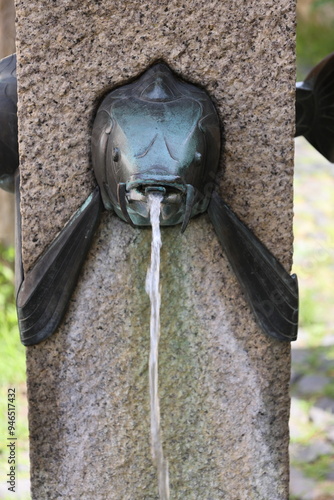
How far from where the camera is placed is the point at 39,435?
1.86 m

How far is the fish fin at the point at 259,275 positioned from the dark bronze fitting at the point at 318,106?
2.25 feet

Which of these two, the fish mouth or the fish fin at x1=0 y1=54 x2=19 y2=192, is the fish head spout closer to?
the fish mouth

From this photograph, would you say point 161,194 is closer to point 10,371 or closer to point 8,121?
point 8,121

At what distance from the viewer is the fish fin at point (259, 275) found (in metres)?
1.78

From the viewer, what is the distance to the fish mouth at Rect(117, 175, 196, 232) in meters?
1.55

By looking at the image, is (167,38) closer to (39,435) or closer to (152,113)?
(152,113)

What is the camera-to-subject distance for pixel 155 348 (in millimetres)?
1796

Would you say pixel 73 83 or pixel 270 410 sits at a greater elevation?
pixel 73 83

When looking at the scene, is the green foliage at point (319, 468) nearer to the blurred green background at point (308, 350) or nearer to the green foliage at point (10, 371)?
the blurred green background at point (308, 350)

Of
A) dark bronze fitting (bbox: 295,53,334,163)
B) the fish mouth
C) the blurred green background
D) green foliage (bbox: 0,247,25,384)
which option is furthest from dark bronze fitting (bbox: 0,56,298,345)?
green foliage (bbox: 0,247,25,384)

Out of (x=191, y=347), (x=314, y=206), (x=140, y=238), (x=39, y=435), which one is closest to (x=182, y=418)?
(x=191, y=347)

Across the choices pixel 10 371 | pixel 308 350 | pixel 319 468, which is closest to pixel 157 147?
pixel 319 468

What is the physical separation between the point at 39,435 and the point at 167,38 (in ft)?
3.40

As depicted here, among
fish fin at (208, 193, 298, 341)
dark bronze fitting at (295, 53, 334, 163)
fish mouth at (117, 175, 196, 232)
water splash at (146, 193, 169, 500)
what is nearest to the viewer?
fish mouth at (117, 175, 196, 232)
